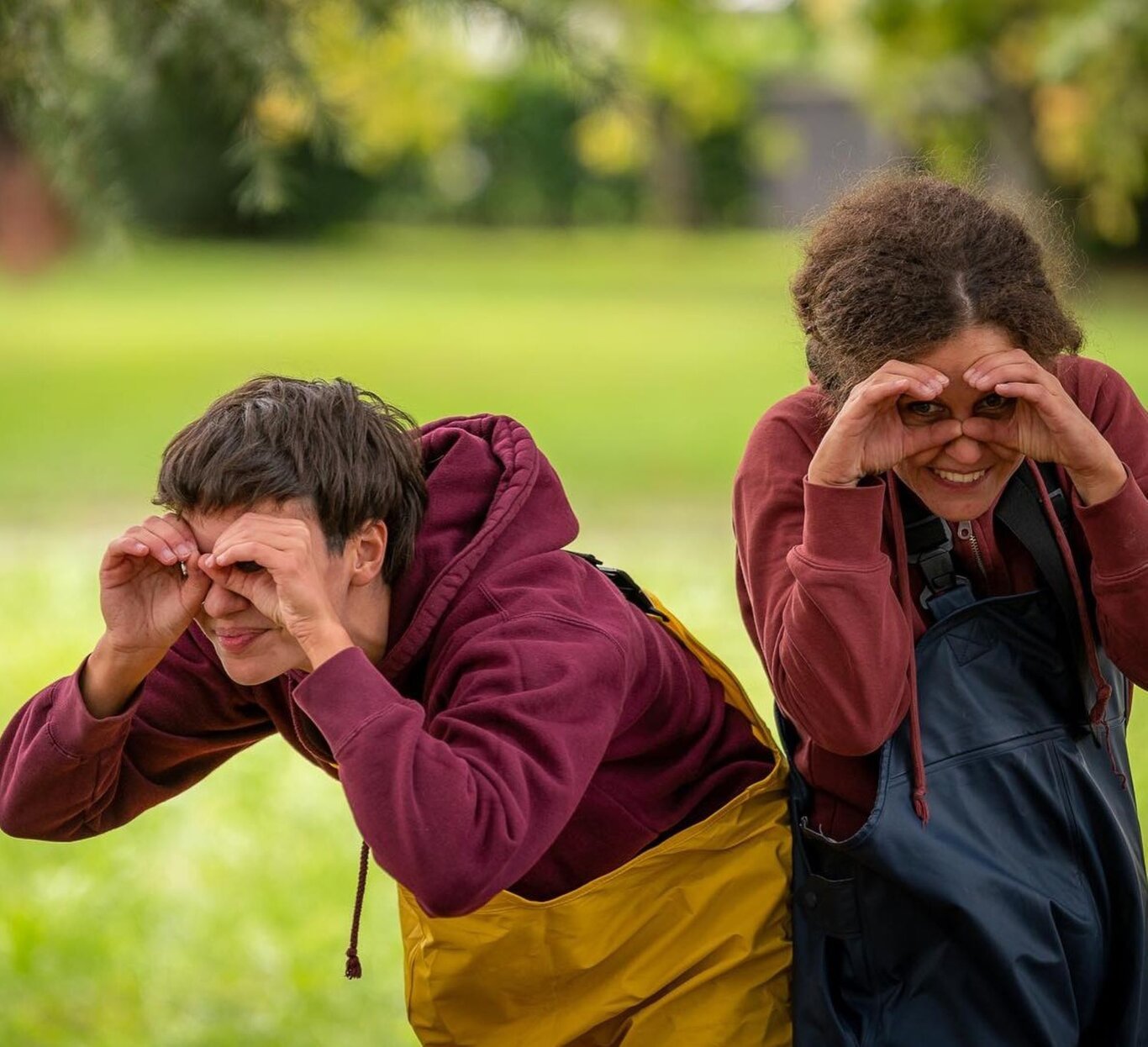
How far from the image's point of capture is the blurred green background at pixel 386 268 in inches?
154

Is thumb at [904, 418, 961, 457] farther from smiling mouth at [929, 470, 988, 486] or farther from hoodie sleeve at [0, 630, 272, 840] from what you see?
hoodie sleeve at [0, 630, 272, 840]

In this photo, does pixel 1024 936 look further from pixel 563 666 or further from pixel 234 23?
pixel 234 23

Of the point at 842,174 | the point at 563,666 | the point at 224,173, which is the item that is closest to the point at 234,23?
the point at 842,174

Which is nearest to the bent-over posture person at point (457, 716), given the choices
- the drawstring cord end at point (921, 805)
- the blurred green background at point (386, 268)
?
the drawstring cord end at point (921, 805)

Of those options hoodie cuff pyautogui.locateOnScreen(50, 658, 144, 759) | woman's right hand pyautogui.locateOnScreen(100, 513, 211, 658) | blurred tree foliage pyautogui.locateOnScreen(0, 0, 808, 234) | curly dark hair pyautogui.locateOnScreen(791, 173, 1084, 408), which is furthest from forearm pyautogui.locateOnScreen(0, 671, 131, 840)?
blurred tree foliage pyautogui.locateOnScreen(0, 0, 808, 234)

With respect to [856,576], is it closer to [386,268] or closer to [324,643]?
[324,643]

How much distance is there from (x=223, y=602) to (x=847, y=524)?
2.81 feet

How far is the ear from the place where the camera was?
2.38m

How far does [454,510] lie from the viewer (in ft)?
8.20

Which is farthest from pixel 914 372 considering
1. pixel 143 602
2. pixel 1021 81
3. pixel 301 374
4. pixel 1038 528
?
pixel 1021 81

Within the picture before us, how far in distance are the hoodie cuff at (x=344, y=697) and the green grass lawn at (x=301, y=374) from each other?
3.56 feet

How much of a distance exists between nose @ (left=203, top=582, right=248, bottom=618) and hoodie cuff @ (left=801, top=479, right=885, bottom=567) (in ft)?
2.57

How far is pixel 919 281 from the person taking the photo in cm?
242

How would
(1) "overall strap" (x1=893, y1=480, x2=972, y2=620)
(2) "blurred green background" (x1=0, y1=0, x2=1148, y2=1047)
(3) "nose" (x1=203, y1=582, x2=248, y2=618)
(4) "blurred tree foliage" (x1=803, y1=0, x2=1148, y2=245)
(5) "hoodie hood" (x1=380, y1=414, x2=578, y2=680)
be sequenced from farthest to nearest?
(4) "blurred tree foliage" (x1=803, y1=0, x2=1148, y2=245) → (2) "blurred green background" (x1=0, y1=0, x2=1148, y2=1047) → (1) "overall strap" (x1=893, y1=480, x2=972, y2=620) → (5) "hoodie hood" (x1=380, y1=414, x2=578, y2=680) → (3) "nose" (x1=203, y1=582, x2=248, y2=618)
